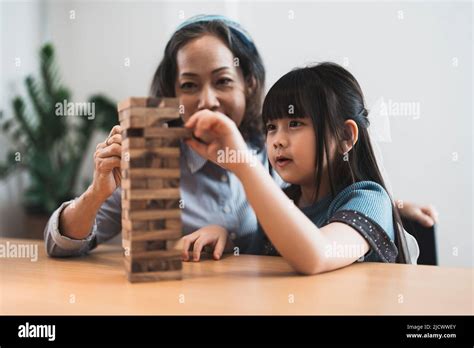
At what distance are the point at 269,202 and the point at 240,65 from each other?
708 millimetres

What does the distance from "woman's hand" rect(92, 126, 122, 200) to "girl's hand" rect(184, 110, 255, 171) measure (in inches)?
7.4

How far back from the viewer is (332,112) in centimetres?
119

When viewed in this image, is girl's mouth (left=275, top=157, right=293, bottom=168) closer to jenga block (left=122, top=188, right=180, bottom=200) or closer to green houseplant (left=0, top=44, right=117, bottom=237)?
jenga block (left=122, top=188, right=180, bottom=200)

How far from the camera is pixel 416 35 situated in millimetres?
1767

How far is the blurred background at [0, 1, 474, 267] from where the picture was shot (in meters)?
1.69

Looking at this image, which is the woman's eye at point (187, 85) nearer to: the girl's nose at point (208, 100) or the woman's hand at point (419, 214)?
the girl's nose at point (208, 100)

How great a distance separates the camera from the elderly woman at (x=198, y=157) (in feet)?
3.92

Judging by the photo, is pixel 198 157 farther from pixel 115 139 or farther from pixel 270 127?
pixel 115 139

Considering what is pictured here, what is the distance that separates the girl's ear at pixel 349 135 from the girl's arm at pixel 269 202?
0.33 metres

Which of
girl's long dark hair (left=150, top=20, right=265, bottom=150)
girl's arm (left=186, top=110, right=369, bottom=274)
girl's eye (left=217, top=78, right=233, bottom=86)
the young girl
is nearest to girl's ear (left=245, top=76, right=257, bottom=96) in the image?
girl's long dark hair (left=150, top=20, right=265, bottom=150)

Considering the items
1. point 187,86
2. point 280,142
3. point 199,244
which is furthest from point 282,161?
point 187,86

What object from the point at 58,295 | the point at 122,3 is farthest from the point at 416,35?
the point at 122,3

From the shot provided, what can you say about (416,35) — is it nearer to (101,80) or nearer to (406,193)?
(406,193)

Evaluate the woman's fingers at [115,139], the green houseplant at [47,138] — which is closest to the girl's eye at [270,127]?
the woman's fingers at [115,139]
